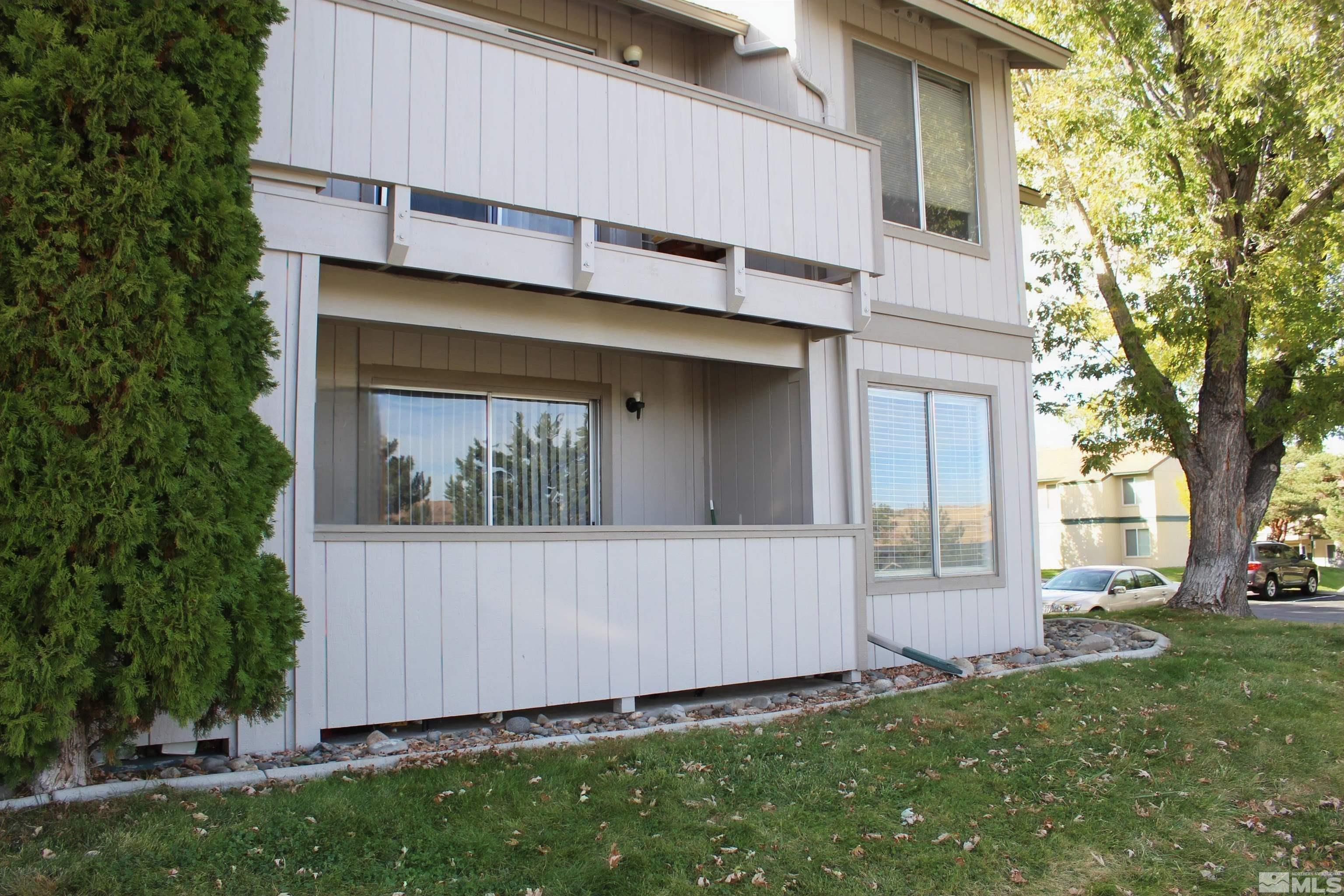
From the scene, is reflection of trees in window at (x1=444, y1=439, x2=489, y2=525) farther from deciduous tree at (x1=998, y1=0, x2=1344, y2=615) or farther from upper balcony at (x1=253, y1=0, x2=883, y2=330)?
deciduous tree at (x1=998, y1=0, x2=1344, y2=615)

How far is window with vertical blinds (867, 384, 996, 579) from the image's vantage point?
8531 mm

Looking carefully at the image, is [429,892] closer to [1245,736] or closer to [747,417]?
[1245,736]

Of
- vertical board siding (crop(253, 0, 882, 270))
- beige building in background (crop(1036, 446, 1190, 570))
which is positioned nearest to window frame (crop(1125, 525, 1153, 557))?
beige building in background (crop(1036, 446, 1190, 570))

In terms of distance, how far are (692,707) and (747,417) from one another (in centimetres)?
299

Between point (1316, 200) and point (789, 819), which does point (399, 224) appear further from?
point (1316, 200)

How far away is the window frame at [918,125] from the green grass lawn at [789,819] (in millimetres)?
4554

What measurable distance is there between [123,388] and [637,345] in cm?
381

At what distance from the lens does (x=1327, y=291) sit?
13367mm

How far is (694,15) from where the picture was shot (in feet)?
27.2

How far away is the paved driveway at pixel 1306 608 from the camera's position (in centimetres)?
2102

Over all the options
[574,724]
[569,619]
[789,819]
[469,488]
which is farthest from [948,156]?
[789,819]

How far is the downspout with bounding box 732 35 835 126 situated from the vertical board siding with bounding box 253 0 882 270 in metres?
0.28

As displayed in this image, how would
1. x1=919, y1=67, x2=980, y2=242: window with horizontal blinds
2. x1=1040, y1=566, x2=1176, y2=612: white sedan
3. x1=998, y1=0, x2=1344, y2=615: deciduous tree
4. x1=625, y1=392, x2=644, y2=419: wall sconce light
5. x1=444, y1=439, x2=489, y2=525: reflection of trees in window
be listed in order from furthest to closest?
1. x1=1040, y1=566, x2=1176, y2=612: white sedan
2. x1=998, y1=0, x2=1344, y2=615: deciduous tree
3. x1=919, y1=67, x2=980, y2=242: window with horizontal blinds
4. x1=625, y1=392, x2=644, y2=419: wall sconce light
5. x1=444, y1=439, x2=489, y2=525: reflection of trees in window

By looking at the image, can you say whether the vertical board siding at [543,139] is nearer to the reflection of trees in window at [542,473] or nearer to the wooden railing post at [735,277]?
the wooden railing post at [735,277]
